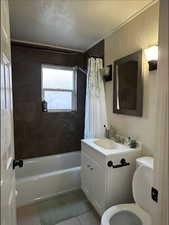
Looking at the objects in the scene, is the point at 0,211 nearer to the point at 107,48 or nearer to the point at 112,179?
the point at 112,179

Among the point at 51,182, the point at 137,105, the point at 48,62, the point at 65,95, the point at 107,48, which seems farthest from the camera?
the point at 65,95

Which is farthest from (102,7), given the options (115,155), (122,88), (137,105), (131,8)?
(115,155)

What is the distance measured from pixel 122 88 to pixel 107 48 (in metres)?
0.74

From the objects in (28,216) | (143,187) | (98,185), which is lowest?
(28,216)

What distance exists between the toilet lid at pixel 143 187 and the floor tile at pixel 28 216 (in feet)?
3.90

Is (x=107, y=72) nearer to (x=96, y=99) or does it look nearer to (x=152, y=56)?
(x=96, y=99)

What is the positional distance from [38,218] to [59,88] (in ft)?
6.81

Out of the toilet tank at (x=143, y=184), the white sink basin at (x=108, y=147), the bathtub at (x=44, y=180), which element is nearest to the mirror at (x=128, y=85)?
the white sink basin at (x=108, y=147)

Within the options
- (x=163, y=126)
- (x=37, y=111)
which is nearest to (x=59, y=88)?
(x=37, y=111)

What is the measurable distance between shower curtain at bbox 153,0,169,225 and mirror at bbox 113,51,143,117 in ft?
3.52

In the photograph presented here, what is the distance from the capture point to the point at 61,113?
2.88m

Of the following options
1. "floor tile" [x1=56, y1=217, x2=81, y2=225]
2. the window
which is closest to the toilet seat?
"floor tile" [x1=56, y1=217, x2=81, y2=225]

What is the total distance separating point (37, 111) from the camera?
8.93 feet

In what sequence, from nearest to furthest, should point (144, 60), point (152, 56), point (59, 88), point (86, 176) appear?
point (152, 56) → point (144, 60) → point (86, 176) → point (59, 88)
